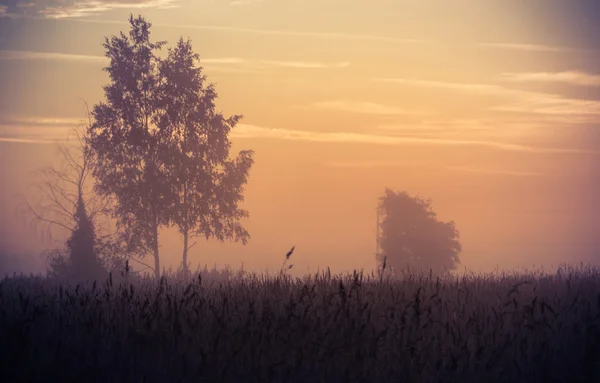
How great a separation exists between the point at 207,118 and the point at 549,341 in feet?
91.7

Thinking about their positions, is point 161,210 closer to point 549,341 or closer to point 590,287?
point 590,287

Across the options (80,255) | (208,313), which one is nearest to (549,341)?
(208,313)

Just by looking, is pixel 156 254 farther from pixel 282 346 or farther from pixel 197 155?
pixel 282 346

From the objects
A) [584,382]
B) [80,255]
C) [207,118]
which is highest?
[207,118]

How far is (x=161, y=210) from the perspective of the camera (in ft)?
109

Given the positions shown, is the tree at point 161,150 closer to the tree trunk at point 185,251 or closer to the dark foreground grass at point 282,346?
the tree trunk at point 185,251

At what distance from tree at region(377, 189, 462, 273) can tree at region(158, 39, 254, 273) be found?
73.6 ft

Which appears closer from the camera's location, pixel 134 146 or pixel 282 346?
pixel 282 346

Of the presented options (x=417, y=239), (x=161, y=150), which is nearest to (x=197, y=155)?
(x=161, y=150)

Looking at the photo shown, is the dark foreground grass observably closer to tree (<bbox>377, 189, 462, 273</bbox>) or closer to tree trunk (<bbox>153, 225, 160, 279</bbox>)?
tree trunk (<bbox>153, 225, 160, 279</bbox>)

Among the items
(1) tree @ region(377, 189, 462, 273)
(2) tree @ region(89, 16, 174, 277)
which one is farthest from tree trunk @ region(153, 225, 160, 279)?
(1) tree @ region(377, 189, 462, 273)

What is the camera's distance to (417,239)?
53906 mm

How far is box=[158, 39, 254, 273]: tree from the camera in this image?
33.8 metres

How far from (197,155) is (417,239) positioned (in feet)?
83.9
